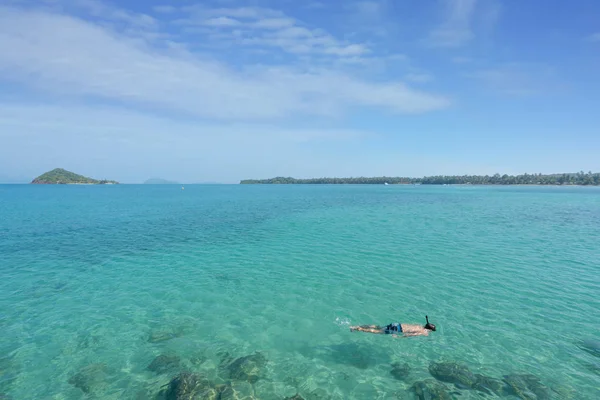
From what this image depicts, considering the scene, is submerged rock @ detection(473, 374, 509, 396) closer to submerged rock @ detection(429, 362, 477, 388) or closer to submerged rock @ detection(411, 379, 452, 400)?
submerged rock @ detection(429, 362, 477, 388)

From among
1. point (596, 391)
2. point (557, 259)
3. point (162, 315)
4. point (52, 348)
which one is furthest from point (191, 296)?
point (557, 259)

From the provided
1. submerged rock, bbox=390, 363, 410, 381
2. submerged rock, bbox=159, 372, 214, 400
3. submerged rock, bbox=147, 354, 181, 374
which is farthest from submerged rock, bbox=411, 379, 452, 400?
submerged rock, bbox=147, 354, 181, 374

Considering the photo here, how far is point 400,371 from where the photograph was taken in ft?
45.1

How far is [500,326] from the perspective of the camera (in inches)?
682

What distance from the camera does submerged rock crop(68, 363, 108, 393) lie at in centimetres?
1284

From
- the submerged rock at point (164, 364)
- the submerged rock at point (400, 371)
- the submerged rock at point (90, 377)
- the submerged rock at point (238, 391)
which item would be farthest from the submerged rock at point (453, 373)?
the submerged rock at point (90, 377)

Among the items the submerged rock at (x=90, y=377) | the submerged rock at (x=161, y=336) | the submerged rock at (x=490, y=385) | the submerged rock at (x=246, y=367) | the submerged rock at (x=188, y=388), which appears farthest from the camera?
the submerged rock at (x=161, y=336)

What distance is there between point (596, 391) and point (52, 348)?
85.1ft

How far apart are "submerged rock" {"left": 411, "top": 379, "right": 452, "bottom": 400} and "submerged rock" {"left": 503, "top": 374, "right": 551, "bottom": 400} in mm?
2819

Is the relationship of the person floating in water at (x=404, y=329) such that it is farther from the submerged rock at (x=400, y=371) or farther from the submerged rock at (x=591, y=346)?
the submerged rock at (x=591, y=346)

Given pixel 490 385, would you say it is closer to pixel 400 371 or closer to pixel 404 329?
→ pixel 400 371


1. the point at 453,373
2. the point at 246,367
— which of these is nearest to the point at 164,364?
the point at 246,367

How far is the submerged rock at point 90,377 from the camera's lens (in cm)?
1284

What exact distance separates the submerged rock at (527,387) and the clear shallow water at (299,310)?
0.52m
